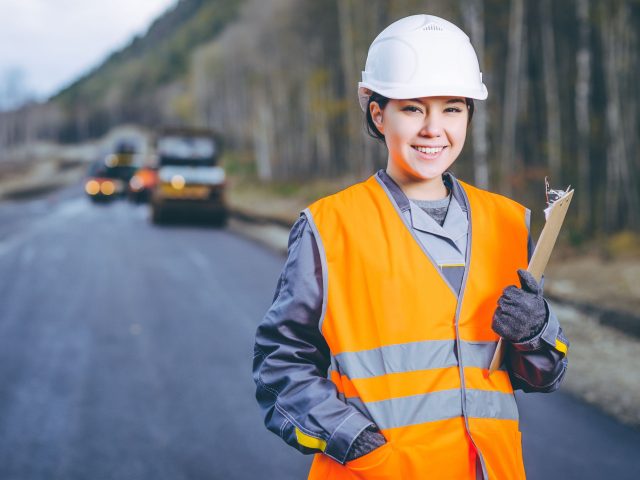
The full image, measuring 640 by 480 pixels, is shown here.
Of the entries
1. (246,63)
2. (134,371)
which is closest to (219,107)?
(246,63)

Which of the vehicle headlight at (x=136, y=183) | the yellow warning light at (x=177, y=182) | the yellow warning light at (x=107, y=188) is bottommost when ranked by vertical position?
the yellow warning light at (x=107, y=188)

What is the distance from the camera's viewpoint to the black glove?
1568mm

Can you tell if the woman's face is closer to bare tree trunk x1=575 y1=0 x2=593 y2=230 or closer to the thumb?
the thumb

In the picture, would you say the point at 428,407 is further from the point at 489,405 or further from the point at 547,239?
the point at 547,239

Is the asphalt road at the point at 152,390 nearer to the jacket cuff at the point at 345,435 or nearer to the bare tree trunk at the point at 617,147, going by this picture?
the jacket cuff at the point at 345,435

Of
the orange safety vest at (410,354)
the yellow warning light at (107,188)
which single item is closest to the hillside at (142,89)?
the yellow warning light at (107,188)

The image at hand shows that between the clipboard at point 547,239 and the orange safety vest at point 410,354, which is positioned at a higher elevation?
the clipboard at point 547,239

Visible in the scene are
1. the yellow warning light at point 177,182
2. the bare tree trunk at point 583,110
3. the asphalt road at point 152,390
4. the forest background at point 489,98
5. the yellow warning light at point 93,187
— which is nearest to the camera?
the asphalt road at point 152,390

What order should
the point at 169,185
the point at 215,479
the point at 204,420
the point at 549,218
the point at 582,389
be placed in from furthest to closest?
the point at 169,185
the point at 582,389
the point at 204,420
the point at 215,479
the point at 549,218

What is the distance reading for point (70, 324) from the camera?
823 centimetres

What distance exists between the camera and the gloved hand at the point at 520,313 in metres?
1.56

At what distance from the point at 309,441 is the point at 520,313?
577mm

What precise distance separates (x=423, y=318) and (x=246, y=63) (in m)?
50.2

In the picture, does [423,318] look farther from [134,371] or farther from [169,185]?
[169,185]
